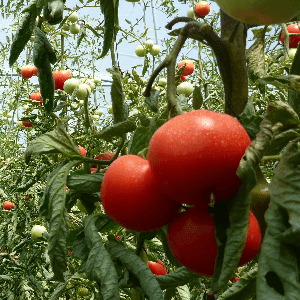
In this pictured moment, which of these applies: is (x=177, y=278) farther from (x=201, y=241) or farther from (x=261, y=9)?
(x=261, y=9)

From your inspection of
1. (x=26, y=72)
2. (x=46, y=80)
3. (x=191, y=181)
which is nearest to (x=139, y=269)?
(x=191, y=181)

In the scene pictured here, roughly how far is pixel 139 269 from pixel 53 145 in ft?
0.68

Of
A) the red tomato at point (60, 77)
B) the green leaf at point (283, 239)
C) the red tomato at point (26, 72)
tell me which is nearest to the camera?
the green leaf at point (283, 239)

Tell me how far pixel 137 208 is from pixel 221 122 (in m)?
0.15

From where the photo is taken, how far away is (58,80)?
203cm

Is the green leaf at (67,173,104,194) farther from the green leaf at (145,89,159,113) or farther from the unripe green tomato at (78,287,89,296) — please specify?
the unripe green tomato at (78,287,89,296)

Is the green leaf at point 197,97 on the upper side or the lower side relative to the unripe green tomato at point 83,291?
upper

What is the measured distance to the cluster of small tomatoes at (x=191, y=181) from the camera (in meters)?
0.37

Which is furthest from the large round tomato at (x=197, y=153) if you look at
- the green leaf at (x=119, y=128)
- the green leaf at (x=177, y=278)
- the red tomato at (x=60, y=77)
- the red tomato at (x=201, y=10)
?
the red tomato at (x=201, y=10)

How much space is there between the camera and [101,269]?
44 cm

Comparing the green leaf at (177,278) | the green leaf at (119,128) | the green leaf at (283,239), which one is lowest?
the green leaf at (177,278)

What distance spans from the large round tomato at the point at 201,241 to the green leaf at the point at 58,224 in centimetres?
14

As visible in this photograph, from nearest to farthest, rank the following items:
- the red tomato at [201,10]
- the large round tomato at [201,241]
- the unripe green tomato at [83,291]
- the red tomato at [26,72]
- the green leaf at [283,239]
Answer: the green leaf at [283,239]
the large round tomato at [201,241]
the unripe green tomato at [83,291]
the red tomato at [26,72]
the red tomato at [201,10]

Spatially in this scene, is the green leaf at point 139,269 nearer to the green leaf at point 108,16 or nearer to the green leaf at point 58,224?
the green leaf at point 58,224
